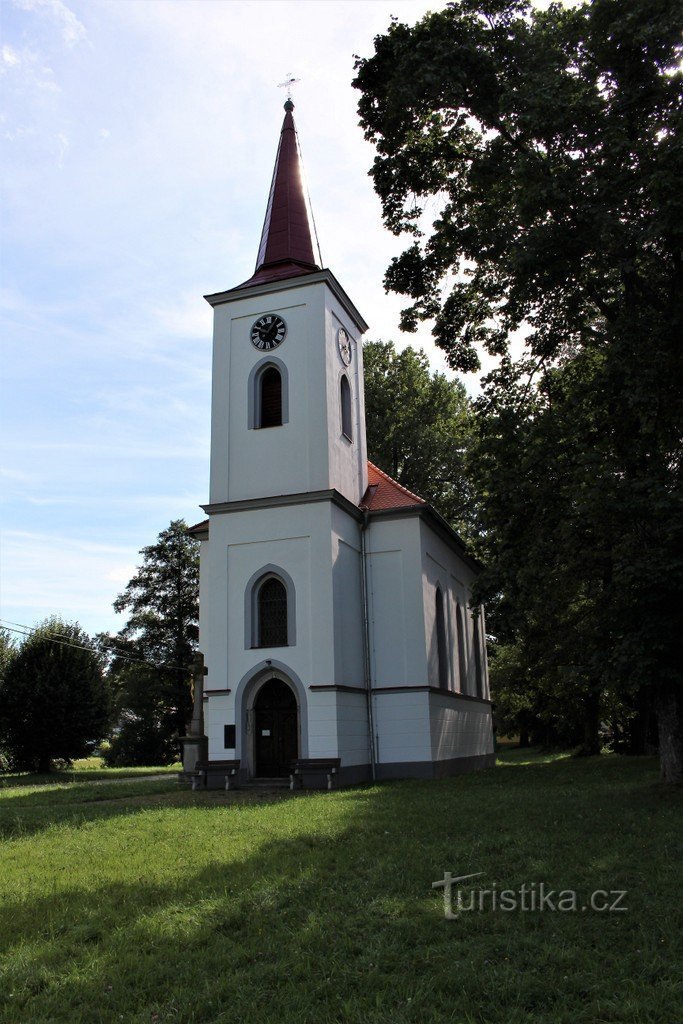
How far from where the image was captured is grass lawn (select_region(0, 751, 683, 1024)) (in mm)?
4371

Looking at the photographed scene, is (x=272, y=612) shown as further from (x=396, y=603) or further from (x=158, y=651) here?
(x=158, y=651)

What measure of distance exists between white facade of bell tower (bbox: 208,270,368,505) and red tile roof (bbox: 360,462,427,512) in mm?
370

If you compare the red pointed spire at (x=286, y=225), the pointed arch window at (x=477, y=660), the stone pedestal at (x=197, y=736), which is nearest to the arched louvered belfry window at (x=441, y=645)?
the pointed arch window at (x=477, y=660)

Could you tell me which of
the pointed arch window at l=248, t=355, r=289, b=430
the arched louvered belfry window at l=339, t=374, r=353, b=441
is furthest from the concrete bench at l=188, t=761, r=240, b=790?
the arched louvered belfry window at l=339, t=374, r=353, b=441

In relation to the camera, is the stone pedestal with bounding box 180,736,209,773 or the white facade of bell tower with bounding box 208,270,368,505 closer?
the stone pedestal with bounding box 180,736,209,773

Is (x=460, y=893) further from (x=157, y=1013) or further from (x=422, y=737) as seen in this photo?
(x=422, y=737)

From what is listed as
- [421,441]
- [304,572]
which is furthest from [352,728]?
[421,441]

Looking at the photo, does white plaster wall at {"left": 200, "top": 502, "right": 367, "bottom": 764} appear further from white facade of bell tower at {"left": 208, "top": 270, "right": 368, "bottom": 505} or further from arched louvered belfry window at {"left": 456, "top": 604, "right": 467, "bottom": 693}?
arched louvered belfry window at {"left": 456, "top": 604, "right": 467, "bottom": 693}

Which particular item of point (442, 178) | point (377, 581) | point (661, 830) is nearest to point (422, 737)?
point (377, 581)

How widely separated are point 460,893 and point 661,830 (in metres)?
4.25

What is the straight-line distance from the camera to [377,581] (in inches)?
883

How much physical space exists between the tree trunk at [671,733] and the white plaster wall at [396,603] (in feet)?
25.0

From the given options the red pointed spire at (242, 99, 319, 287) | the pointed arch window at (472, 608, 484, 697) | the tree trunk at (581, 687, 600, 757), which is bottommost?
the tree trunk at (581, 687, 600, 757)

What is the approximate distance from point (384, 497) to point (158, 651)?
2943 cm
